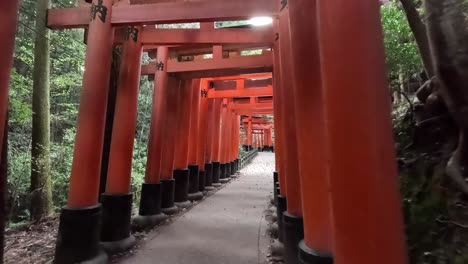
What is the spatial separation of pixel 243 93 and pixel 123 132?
7.13 metres

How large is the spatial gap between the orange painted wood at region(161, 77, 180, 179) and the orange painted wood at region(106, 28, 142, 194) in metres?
2.48

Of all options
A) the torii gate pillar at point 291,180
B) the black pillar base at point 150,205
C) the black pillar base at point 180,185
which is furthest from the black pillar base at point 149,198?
the torii gate pillar at point 291,180

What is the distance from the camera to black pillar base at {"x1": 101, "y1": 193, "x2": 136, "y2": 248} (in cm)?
516

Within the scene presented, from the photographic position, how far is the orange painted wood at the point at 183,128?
9.37 m

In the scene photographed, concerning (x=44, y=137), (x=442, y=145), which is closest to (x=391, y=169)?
(x=442, y=145)

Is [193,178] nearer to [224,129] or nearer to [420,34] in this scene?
[224,129]

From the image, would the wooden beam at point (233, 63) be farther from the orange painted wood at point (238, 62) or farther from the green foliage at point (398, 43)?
the green foliage at point (398, 43)

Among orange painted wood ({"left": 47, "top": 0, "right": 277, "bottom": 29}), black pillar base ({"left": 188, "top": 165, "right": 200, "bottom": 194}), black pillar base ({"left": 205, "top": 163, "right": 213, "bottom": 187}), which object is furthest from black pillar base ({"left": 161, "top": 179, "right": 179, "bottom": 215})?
black pillar base ({"left": 205, "top": 163, "right": 213, "bottom": 187})

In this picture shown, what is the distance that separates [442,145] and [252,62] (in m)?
4.58

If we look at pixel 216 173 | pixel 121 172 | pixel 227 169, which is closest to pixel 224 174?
pixel 227 169

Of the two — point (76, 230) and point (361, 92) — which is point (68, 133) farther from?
point (361, 92)

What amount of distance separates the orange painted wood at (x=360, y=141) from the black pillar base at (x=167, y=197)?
6.54 m

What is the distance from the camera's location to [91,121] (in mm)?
4410

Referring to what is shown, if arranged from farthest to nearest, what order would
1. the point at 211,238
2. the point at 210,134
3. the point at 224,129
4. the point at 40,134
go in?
the point at 224,129 → the point at 210,134 → the point at 40,134 → the point at 211,238
